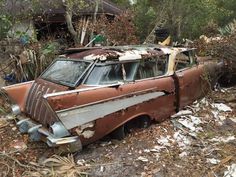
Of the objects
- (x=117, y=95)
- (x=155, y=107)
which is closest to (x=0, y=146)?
(x=117, y=95)

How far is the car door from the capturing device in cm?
745

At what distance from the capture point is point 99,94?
19.0 feet

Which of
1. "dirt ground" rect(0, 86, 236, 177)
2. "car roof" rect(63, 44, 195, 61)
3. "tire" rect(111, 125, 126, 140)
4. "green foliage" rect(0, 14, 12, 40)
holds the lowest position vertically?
"dirt ground" rect(0, 86, 236, 177)

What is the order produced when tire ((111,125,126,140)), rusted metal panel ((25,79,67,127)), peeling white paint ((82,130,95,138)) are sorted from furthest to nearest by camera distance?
tire ((111,125,126,140)), rusted metal panel ((25,79,67,127)), peeling white paint ((82,130,95,138))

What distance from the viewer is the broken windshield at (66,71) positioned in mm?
6203

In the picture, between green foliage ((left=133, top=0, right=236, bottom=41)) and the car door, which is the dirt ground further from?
green foliage ((left=133, top=0, right=236, bottom=41))

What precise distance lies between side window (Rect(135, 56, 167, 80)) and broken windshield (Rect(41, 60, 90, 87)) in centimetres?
108

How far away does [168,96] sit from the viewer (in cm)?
707

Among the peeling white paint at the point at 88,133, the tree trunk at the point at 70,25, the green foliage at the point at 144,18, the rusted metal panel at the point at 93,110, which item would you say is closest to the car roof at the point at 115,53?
A: the rusted metal panel at the point at 93,110

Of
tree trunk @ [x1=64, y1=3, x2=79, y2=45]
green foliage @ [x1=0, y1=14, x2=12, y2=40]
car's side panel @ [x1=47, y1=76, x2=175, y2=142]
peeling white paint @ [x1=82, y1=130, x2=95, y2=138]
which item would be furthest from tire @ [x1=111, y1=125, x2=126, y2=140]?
tree trunk @ [x1=64, y1=3, x2=79, y2=45]

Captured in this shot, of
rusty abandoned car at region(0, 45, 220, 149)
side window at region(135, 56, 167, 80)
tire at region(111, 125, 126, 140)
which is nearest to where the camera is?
rusty abandoned car at region(0, 45, 220, 149)

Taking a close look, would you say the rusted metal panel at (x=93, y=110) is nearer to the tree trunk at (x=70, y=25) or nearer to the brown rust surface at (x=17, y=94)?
the brown rust surface at (x=17, y=94)

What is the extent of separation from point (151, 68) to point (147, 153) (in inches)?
73.0

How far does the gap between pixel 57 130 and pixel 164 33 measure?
13.2 metres
